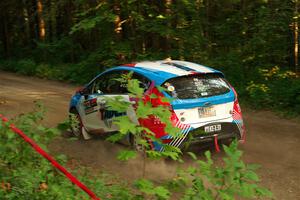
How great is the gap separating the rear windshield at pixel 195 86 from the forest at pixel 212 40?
466 centimetres

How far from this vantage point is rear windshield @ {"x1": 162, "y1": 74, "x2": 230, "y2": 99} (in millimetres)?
7531

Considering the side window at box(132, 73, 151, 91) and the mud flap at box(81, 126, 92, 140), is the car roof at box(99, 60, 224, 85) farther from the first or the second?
the mud flap at box(81, 126, 92, 140)

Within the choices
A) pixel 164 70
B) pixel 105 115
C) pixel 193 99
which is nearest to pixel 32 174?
pixel 193 99

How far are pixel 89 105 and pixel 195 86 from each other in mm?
2671

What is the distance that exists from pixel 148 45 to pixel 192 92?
12.7 meters

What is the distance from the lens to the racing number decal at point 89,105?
30.1 ft

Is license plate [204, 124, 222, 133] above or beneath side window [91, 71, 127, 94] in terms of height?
beneath

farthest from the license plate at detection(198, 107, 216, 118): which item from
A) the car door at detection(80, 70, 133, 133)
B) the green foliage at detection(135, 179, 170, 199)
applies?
the green foliage at detection(135, 179, 170, 199)

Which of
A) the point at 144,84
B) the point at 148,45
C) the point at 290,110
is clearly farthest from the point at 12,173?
the point at 148,45

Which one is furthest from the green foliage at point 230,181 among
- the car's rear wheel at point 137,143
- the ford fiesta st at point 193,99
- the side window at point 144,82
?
the side window at point 144,82

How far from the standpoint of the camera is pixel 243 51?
15.3 metres

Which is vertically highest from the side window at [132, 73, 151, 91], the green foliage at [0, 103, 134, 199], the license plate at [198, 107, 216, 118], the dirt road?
the side window at [132, 73, 151, 91]

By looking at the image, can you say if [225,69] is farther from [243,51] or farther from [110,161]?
[110,161]

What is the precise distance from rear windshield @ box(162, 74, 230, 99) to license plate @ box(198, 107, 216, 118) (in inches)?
9.0
